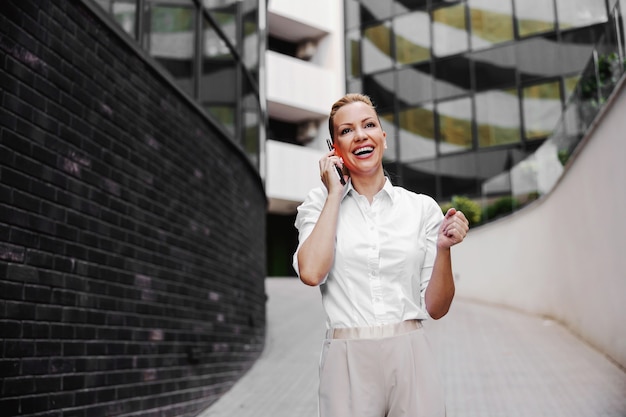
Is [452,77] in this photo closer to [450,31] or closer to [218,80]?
[450,31]

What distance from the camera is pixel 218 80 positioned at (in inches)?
305

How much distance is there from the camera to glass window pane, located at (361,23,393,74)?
2289 cm

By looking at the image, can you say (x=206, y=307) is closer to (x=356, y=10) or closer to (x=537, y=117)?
(x=537, y=117)

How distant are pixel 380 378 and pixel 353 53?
22805 mm

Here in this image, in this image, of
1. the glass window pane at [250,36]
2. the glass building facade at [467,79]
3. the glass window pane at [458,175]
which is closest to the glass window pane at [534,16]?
the glass building facade at [467,79]

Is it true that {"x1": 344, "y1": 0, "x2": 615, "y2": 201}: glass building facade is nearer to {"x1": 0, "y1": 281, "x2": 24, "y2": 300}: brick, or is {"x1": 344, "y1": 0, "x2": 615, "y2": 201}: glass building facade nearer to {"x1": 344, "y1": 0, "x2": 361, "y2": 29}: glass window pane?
{"x1": 344, "y1": 0, "x2": 361, "y2": 29}: glass window pane

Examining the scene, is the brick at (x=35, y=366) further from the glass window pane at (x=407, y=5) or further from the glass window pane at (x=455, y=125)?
the glass window pane at (x=407, y=5)

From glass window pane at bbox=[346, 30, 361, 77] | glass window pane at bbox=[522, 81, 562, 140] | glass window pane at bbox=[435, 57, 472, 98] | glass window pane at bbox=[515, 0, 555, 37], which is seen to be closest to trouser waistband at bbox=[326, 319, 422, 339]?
glass window pane at bbox=[522, 81, 562, 140]

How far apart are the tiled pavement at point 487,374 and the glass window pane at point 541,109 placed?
8.58 meters

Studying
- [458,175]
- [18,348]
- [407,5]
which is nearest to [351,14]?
[407,5]

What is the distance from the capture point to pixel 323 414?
2016mm

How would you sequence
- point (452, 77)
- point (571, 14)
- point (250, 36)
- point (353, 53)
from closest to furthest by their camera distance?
point (250, 36)
point (571, 14)
point (452, 77)
point (353, 53)

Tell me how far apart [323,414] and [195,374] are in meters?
4.34

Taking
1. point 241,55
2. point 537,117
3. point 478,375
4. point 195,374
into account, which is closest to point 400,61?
point 537,117
